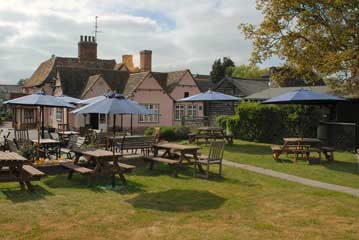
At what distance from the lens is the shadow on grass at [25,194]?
8480 millimetres

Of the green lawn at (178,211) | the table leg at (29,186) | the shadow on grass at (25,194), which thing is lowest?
the green lawn at (178,211)

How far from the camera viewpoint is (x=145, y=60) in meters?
46.1

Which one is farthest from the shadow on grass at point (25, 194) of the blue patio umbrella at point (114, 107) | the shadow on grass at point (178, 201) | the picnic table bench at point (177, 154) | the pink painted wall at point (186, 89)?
the pink painted wall at point (186, 89)

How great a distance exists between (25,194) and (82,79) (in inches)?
1145

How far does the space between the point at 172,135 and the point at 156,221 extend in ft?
53.0

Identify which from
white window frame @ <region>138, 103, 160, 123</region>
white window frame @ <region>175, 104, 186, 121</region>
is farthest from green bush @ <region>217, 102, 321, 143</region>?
Answer: white window frame @ <region>175, 104, 186, 121</region>

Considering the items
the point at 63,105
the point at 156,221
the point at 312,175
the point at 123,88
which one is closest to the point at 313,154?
the point at 312,175

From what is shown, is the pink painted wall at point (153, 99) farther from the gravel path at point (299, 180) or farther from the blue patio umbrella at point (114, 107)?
the blue patio umbrella at point (114, 107)

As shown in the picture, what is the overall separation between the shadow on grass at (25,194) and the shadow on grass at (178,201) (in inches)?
79.9

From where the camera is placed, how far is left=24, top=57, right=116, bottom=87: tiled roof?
41.3 meters

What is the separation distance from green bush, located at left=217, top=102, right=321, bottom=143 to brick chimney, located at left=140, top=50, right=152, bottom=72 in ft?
81.1

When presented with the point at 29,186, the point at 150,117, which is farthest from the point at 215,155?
the point at 150,117

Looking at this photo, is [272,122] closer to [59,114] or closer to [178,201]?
[178,201]

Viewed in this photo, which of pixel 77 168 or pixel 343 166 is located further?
pixel 343 166
